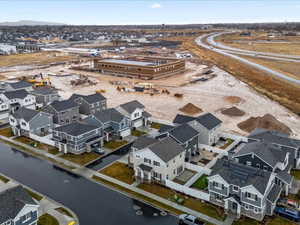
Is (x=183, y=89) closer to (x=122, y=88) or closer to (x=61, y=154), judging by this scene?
(x=122, y=88)

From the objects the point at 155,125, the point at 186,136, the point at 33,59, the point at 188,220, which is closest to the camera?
the point at 188,220

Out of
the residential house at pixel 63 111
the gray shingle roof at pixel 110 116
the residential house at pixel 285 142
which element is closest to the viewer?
the residential house at pixel 285 142

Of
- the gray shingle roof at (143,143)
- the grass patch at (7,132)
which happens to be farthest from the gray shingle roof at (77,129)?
the grass patch at (7,132)

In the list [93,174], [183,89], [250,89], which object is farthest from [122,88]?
[93,174]

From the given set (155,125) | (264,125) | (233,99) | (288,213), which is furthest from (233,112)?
(288,213)

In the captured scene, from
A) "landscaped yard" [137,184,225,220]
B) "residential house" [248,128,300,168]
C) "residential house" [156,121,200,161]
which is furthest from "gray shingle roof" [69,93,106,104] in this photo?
"residential house" [248,128,300,168]

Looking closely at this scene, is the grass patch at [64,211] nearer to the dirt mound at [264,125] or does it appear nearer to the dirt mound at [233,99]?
the dirt mound at [264,125]

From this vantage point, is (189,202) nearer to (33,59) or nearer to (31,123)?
(31,123)
